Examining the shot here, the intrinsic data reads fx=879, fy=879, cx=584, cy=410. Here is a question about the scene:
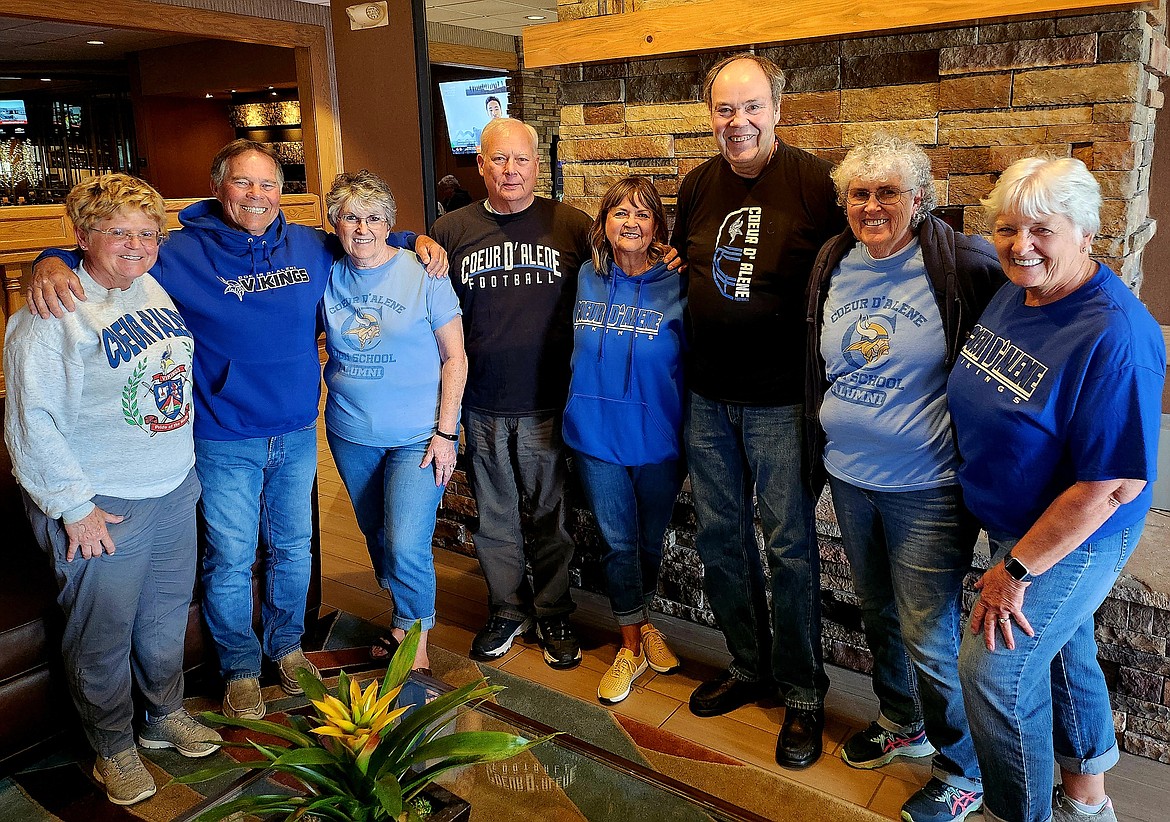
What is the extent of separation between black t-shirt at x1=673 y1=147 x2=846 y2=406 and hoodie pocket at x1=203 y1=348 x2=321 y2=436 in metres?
1.01

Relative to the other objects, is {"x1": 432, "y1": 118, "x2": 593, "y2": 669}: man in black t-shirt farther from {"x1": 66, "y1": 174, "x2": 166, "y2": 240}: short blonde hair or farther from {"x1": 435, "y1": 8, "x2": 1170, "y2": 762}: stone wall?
{"x1": 66, "y1": 174, "x2": 166, "y2": 240}: short blonde hair

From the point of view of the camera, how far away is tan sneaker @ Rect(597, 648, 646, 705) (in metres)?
2.39

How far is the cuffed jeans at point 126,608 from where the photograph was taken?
6.30 feet

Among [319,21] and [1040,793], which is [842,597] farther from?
[319,21]

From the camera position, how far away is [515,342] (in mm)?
2406

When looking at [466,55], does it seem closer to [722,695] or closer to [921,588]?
[722,695]

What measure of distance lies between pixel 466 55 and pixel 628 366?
4.59 metres

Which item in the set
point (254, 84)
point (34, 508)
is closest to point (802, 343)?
point (34, 508)

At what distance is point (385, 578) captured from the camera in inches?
100

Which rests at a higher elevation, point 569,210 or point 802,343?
point 569,210

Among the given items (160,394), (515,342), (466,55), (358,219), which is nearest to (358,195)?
(358,219)

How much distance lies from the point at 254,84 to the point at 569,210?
6.86m

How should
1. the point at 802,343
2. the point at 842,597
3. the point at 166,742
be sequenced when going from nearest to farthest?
the point at 802,343, the point at 166,742, the point at 842,597

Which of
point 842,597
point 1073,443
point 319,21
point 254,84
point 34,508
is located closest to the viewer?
point 1073,443
